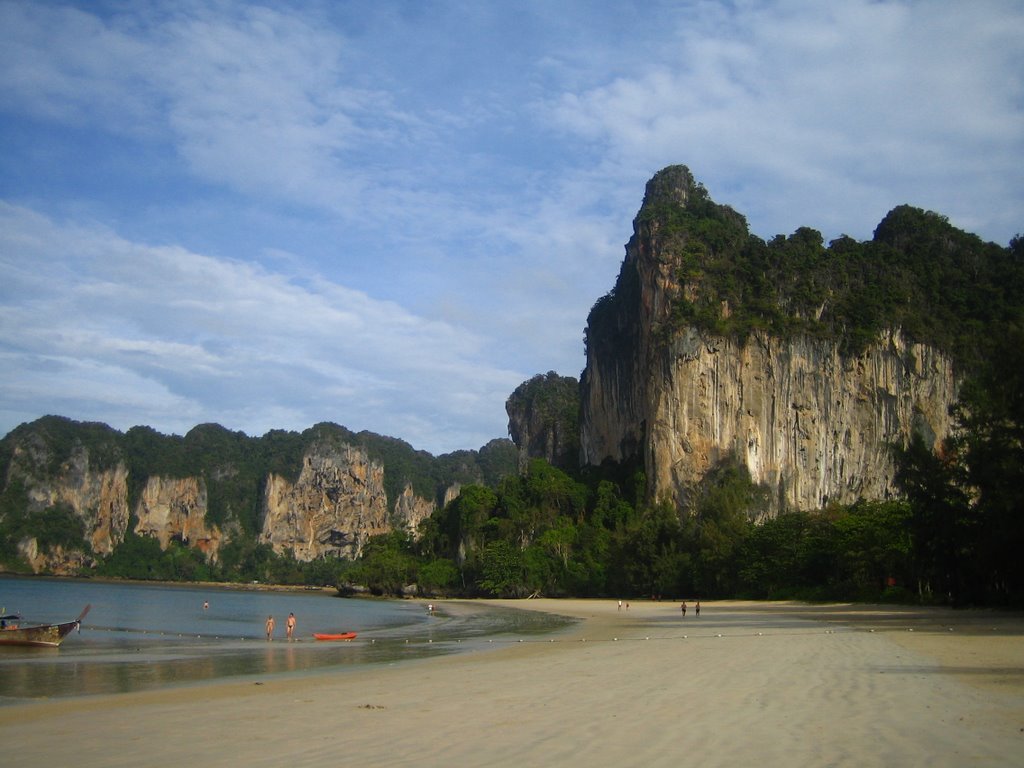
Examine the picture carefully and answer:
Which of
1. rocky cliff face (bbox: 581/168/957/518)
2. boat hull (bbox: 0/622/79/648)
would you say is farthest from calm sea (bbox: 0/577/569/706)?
rocky cliff face (bbox: 581/168/957/518)

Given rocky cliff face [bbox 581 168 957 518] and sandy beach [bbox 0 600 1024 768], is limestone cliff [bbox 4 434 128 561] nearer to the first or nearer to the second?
rocky cliff face [bbox 581 168 957 518]

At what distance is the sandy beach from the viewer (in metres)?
7.32

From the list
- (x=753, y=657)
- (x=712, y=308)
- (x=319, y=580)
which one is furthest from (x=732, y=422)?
(x=319, y=580)

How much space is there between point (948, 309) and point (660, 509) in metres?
38.4

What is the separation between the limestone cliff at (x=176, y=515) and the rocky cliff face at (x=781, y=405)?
367ft

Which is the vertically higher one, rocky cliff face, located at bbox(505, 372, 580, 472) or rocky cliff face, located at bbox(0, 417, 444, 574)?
rocky cliff face, located at bbox(505, 372, 580, 472)

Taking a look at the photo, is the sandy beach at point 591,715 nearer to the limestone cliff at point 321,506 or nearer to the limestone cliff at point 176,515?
the limestone cliff at point 321,506

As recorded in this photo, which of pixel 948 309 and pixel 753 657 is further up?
pixel 948 309

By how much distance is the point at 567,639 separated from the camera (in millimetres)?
25312

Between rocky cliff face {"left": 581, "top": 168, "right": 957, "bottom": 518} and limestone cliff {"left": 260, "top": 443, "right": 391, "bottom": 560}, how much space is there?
99872 millimetres

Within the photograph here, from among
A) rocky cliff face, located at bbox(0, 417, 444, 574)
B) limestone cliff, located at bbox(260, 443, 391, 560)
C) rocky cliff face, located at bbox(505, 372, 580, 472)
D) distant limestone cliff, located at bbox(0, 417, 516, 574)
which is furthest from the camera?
limestone cliff, located at bbox(260, 443, 391, 560)

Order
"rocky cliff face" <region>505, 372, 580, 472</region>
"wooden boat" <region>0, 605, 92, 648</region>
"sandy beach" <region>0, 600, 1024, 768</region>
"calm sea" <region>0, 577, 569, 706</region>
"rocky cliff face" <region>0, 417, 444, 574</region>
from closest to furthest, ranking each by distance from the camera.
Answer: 1. "sandy beach" <region>0, 600, 1024, 768</region>
2. "calm sea" <region>0, 577, 569, 706</region>
3. "wooden boat" <region>0, 605, 92, 648</region>
4. "rocky cliff face" <region>505, 372, 580, 472</region>
5. "rocky cliff face" <region>0, 417, 444, 574</region>

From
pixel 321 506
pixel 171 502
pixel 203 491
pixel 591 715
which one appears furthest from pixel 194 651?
pixel 203 491

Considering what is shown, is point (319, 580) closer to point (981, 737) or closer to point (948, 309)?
point (948, 309)
